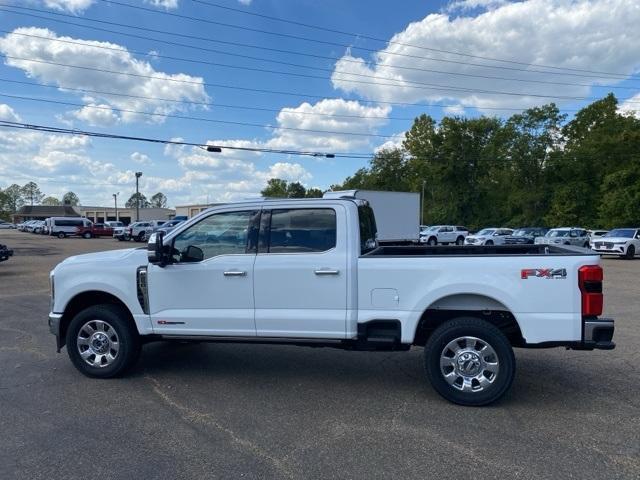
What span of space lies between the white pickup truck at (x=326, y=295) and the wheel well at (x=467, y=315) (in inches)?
0.6

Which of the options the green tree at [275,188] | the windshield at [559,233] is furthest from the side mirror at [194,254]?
the green tree at [275,188]

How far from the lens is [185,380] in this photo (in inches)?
211

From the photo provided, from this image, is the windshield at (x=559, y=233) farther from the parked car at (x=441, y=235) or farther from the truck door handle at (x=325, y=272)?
the truck door handle at (x=325, y=272)

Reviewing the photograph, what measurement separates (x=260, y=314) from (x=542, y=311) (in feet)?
8.80

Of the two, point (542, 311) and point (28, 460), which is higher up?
point (542, 311)

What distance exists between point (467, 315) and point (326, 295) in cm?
142

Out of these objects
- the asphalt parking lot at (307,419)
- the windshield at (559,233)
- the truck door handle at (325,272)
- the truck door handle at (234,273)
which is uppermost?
the truck door handle at (325,272)

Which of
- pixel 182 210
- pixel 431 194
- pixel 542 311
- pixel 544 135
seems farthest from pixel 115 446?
pixel 182 210

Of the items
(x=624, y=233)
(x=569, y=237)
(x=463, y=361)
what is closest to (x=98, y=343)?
(x=463, y=361)

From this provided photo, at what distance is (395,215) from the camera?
1079 inches

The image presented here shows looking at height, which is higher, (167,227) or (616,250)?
(167,227)

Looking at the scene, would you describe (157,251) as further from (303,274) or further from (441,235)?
(441,235)

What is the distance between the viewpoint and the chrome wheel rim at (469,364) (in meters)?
4.51

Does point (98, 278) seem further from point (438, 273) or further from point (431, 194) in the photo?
point (431, 194)
